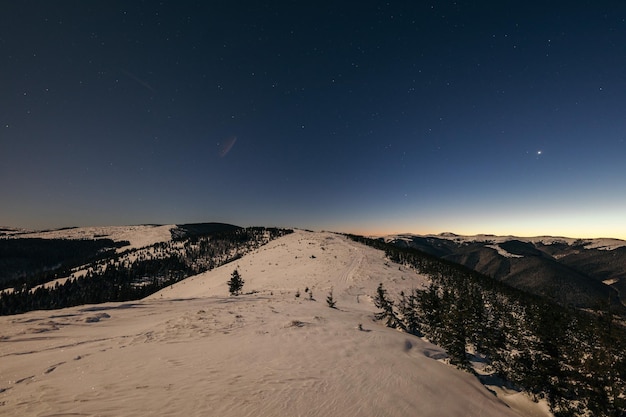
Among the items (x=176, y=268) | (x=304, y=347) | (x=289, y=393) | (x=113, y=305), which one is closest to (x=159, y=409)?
(x=289, y=393)

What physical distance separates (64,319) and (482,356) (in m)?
32.1

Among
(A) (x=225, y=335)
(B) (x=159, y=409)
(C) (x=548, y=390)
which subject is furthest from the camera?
(A) (x=225, y=335)

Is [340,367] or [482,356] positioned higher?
[340,367]

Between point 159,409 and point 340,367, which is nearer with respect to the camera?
point 159,409

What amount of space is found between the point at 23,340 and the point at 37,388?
756cm

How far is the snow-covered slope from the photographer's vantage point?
25.3 feet

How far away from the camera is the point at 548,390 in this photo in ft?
47.1

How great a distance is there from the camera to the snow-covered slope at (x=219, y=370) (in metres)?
7.70

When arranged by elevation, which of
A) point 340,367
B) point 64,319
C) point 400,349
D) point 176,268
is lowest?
point 176,268

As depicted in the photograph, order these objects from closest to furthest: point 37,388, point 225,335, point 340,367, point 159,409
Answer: point 159,409 → point 37,388 → point 340,367 → point 225,335

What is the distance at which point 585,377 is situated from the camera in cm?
1284

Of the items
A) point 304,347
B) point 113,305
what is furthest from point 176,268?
point 304,347

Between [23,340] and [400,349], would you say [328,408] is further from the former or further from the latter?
[23,340]

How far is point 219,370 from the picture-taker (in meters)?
10.3
